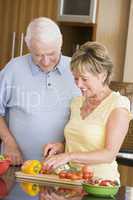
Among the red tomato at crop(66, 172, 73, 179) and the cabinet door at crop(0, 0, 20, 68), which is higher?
the cabinet door at crop(0, 0, 20, 68)

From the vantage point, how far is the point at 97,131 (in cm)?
215

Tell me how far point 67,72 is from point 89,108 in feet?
1.30

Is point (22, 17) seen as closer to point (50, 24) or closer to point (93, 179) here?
point (50, 24)

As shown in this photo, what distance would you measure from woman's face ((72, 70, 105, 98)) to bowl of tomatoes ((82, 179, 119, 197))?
1.36ft

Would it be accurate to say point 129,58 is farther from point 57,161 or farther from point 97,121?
point 57,161

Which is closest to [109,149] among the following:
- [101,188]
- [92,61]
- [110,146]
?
[110,146]

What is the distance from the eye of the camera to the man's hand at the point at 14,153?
2.51m

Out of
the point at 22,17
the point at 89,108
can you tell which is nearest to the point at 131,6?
the point at 22,17

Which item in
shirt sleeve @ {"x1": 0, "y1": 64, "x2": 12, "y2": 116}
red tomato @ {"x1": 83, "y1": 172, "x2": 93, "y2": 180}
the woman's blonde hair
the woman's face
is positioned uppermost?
the woman's blonde hair

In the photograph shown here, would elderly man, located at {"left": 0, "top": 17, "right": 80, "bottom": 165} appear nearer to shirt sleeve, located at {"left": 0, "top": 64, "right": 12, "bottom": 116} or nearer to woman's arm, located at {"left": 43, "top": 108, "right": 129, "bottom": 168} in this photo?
shirt sleeve, located at {"left": 0, "top": 64, "right": 12, "bottom": 116}

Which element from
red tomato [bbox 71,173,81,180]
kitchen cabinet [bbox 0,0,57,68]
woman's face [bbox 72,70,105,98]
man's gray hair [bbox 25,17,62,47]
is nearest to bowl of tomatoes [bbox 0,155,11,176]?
red tomato [bbox 71,173,81,180]

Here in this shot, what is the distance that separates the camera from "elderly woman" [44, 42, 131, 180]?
2.08 meters

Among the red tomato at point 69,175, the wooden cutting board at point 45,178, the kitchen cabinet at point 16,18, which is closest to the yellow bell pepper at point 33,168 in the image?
the wooden cutting board at point 45,178

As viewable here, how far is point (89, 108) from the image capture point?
7.50ft
